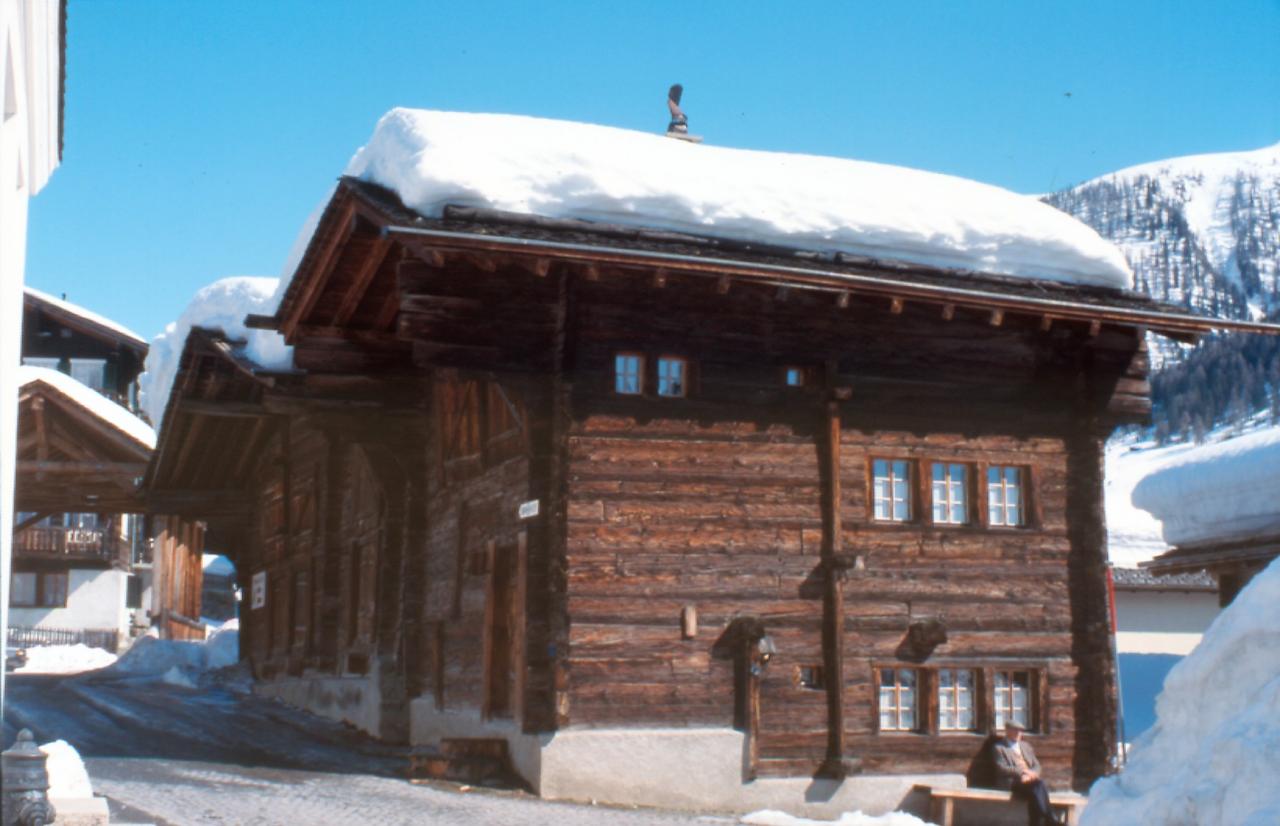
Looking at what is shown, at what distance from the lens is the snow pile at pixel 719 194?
14.8 m

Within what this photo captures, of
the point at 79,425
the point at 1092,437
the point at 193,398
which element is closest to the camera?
the point at 1092,437

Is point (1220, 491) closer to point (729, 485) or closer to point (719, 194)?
point (729, 485)

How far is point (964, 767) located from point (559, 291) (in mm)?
6564

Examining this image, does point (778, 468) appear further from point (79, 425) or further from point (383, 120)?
point (79, 425)

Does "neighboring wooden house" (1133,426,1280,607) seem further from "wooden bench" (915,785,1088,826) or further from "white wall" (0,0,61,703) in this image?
"white wall" (0,0,61,703)

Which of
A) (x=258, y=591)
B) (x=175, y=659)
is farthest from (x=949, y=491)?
(x=175, y=659)

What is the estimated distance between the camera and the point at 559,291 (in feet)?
49.9

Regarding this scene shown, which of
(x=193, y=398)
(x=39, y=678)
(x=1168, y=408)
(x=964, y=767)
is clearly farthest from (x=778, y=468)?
(x=1168, y=408)

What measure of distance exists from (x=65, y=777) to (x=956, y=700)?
9772 mm

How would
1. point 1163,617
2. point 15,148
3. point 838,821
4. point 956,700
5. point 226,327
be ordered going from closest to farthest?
1. point 15,148
2. point 838,821
3. point 956,700
4. point 226,327
5. point 1163,617

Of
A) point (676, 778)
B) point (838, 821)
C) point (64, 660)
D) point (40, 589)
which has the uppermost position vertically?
point (40, 589)

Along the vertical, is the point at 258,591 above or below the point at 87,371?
below

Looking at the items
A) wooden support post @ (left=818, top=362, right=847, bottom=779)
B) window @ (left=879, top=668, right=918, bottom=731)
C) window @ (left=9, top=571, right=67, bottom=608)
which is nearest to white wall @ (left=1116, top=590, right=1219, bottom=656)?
window @ (left=879, top=668, right=918, bottom=731)

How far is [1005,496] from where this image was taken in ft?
56.2
